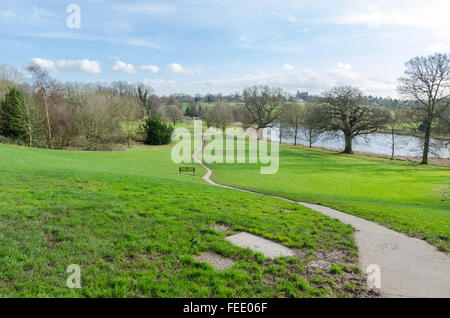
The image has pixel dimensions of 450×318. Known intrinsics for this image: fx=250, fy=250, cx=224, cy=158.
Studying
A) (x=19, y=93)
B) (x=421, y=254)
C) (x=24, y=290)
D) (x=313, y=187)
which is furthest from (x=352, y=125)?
(x=19, y=93)

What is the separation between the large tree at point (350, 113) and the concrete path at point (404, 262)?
3856cm

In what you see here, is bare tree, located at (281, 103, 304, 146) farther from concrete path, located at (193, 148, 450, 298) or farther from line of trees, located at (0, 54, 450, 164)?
concrete path, located at (193, 148, 450, 298)

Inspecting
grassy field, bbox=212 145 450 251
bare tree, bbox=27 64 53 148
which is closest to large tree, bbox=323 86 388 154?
grassy field, bbox=212 145 450 251

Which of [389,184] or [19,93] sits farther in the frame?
[19,93]

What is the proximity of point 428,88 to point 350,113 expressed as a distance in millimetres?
11284

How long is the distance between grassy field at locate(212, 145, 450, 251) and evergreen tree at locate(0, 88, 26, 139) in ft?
98.2

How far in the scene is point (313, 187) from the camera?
2089cm

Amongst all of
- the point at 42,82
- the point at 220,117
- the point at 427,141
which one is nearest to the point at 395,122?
the point at 427,141

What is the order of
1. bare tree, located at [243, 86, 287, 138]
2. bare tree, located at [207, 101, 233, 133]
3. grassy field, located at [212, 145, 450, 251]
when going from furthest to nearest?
1. bare tree, located at [207, 101, 233, 133]
2. bare tree, located at [243, 86, 287, 138]
3. grassy field, located at [212, 145, 450, 251]

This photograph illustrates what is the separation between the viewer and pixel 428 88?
3394cm

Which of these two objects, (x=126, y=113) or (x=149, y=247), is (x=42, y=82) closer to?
(x=126, y=113)

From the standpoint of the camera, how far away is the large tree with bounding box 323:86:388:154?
4212 cm
